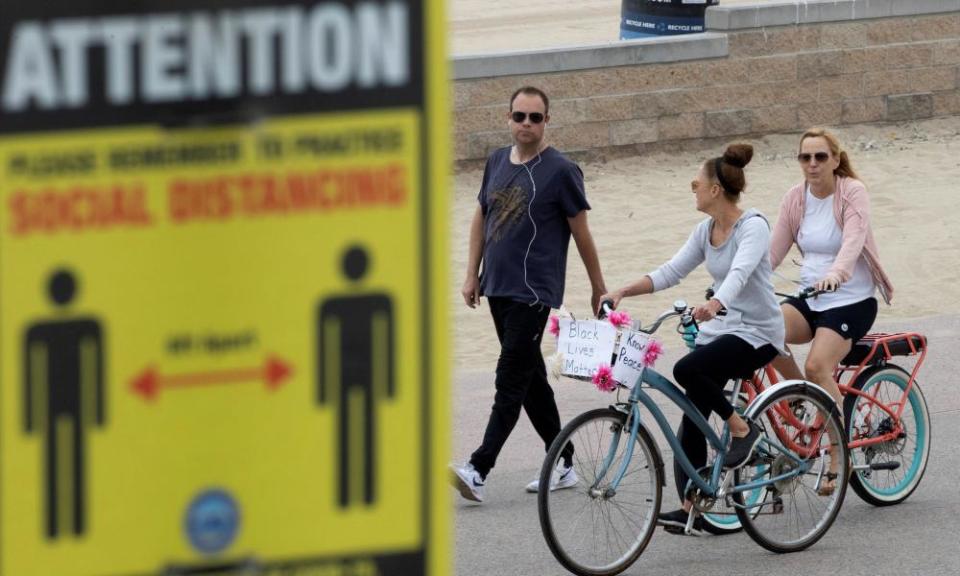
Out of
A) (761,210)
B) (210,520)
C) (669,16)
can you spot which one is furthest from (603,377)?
(669,16)

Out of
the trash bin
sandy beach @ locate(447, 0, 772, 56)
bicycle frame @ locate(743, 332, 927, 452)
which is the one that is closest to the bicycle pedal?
bicycle frame @ locate(743, 332, 927, 452)

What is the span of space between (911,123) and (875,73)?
732 millimetres

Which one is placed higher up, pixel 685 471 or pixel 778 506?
pixel 685 471

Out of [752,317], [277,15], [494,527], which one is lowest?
[494,527]

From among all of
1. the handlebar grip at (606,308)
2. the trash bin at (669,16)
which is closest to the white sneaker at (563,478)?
the handlebar grip at (606,308)

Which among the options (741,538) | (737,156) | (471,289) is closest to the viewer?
(737,156)

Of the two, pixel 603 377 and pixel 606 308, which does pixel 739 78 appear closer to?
pixel 606 308

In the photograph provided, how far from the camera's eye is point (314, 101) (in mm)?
2408

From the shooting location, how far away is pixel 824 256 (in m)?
7.55

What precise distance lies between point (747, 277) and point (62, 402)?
181 inches

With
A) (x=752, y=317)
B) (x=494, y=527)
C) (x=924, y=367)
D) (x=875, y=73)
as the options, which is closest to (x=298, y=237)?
(x=752, y=317)

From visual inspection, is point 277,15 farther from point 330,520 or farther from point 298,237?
point 330,520

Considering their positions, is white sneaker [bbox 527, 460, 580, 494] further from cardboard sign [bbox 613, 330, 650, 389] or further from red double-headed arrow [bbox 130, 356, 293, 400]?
red double-headed arrow [bbox 130, 356, 293, 400]

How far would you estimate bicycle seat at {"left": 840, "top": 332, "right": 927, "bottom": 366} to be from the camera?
7500 millimetres
